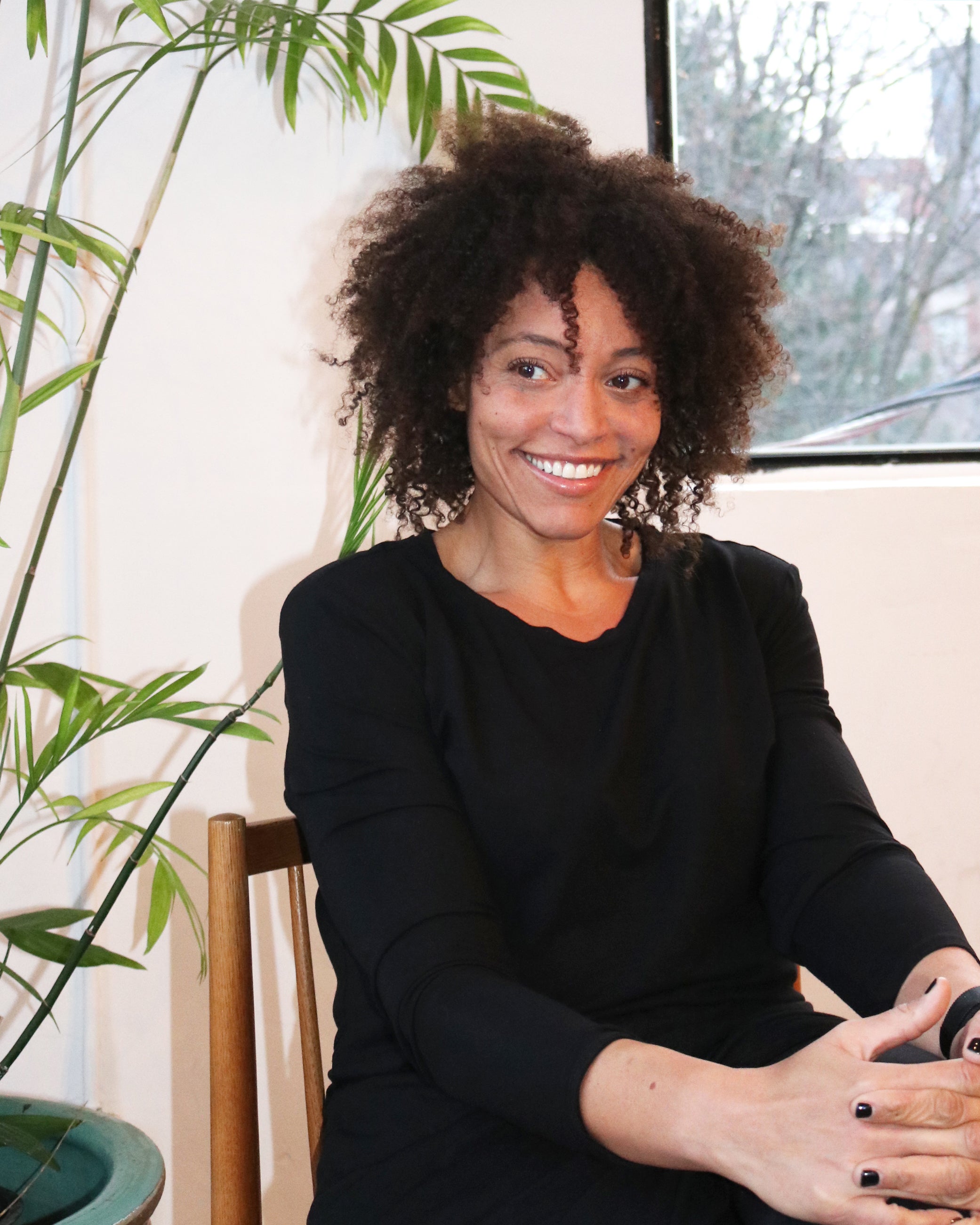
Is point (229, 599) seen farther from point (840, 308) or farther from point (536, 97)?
point (840, 308)

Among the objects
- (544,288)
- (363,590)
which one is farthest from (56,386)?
(544,288)

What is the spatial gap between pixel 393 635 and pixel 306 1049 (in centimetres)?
41

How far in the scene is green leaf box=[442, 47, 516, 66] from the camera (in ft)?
5.23

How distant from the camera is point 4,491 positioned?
169cm

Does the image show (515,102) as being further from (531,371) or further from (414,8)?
(531,371)

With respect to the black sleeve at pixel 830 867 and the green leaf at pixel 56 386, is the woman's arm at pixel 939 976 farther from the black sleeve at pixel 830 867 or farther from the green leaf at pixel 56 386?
the green leaf at pixel 56 386

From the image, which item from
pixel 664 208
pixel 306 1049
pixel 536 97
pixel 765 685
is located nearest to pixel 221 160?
pixel 536 97

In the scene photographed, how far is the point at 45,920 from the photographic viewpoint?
4.29ft

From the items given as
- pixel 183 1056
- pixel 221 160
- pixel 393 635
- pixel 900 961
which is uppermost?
pixel 221 160

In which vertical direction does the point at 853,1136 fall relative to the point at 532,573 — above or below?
below

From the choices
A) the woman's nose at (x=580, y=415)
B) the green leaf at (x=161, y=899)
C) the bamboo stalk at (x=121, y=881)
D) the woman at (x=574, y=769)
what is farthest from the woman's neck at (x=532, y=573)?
the green leaf at (x=161, y=899)

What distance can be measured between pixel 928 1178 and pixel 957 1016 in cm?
19

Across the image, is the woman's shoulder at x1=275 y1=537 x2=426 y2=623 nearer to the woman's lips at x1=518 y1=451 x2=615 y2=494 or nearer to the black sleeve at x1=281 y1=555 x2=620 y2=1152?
the black sleeve at x1=281 y1=555 x2=620 y2=1152

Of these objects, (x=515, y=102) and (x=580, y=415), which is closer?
(x=580, y=415)
